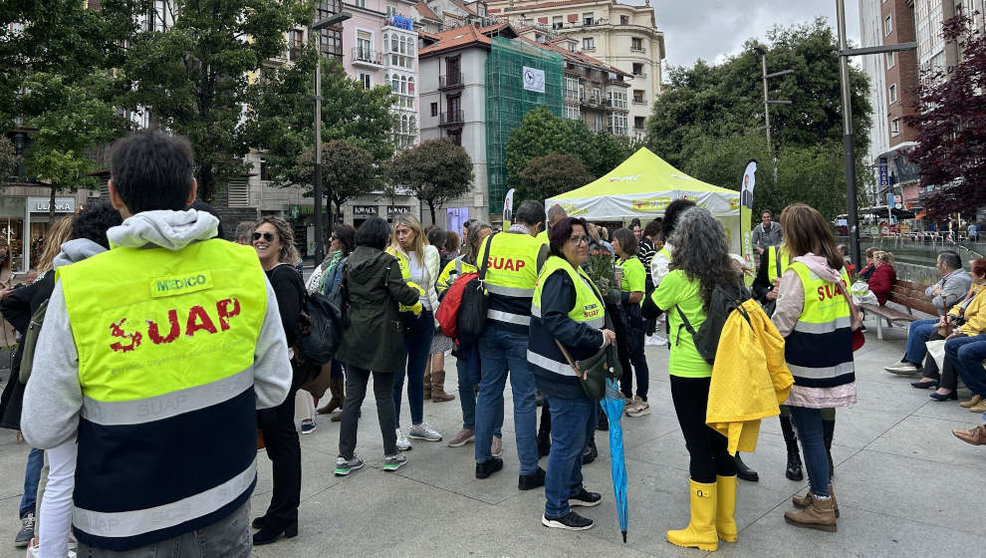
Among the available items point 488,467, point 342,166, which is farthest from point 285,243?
point 342,166

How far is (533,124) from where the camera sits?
4972 cm

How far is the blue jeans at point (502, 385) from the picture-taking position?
4402 mm

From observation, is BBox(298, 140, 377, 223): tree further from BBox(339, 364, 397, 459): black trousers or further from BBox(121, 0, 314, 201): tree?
BBox(339, 364, 397, 459): black trousers

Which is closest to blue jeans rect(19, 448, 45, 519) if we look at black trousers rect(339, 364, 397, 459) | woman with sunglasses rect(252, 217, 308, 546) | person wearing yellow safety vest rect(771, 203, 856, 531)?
woman with sunglasses rect(252, 217, 308, 546)

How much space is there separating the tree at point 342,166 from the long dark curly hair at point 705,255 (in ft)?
105

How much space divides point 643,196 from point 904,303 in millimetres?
5179

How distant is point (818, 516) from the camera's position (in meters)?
3.76

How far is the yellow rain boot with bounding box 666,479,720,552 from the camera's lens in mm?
3537

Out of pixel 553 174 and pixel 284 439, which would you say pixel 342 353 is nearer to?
pixel 284 439

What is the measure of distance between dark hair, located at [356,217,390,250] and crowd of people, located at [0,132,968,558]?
0.01 meters

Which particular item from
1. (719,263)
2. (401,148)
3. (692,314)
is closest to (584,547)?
(692,314)

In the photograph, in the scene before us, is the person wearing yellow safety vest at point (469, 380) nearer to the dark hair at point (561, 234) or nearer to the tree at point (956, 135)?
the dark hair at point (561, 234)

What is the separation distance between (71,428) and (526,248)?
3266 mm

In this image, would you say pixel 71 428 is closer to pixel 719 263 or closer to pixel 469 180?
pixel 719 263
